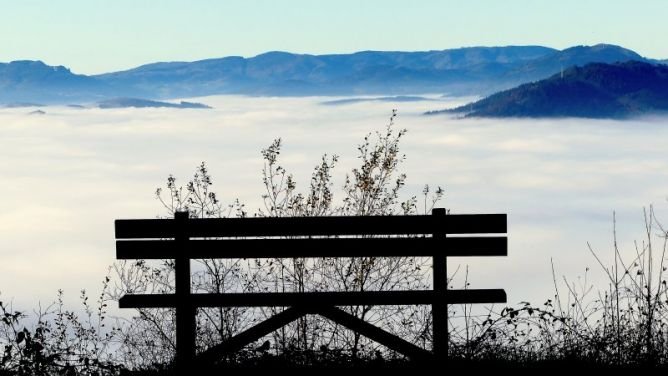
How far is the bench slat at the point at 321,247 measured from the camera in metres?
6.87

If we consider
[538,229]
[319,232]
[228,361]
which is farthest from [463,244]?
[538,229]

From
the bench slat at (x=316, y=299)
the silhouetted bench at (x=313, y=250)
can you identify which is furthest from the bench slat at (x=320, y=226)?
the bench slat at (x=316, y=299)

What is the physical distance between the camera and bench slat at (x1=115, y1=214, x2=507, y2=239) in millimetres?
6859

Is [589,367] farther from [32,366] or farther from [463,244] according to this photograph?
[32,366]

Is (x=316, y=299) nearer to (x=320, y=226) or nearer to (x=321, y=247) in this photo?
(x=321, y=247)

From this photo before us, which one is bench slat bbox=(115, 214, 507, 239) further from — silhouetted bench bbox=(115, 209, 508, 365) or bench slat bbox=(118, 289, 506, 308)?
bench slat bbox=(118, 289, 506, 308)

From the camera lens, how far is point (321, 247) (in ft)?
22.5

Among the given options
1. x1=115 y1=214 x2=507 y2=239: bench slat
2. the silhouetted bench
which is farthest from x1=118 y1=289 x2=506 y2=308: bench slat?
x1=115 y1=214 x2=507 y2=239: bench slat

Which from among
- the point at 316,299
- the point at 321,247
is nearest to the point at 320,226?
the point at 321,247

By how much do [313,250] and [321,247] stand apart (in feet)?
0.21

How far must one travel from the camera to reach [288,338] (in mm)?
9492

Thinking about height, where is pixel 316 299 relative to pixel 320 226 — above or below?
below

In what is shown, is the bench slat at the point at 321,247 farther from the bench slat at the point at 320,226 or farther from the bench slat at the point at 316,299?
the bench slat at the point at 316,299

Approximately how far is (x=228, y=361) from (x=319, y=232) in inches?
61.7
